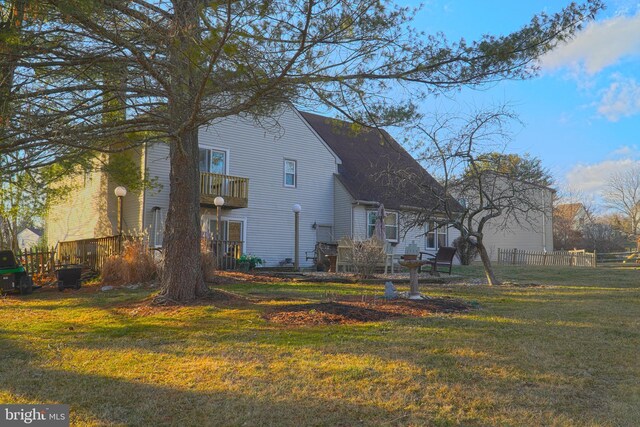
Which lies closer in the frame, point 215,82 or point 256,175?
point 215,82

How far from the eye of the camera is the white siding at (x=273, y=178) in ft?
62.9

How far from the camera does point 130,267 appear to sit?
11.9 meters

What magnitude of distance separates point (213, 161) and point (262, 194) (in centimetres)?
245

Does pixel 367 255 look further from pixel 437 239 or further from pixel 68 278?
pixel 437 239

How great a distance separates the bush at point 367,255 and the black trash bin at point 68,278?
681 cm

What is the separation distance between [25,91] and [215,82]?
3.77m

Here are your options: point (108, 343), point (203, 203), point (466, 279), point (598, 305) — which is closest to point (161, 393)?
point (108, 343)

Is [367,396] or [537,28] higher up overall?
[537,28]

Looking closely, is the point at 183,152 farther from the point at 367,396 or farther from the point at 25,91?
the point at 367,396

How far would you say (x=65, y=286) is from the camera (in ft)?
39.9

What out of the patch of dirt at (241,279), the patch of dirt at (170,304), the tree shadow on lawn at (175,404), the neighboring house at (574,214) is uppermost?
the neighboring house at (574,214)

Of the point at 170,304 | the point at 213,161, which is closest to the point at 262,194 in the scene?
the point at 213,161

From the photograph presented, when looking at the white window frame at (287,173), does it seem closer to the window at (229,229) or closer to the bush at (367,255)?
the window at (229,229)

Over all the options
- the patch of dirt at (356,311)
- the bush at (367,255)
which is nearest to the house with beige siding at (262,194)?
the bush at (367,255)
